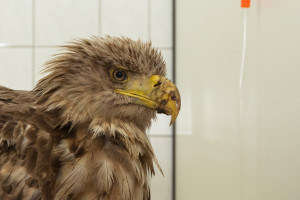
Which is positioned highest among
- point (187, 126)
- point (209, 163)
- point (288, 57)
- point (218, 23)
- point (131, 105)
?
point (218, 23)

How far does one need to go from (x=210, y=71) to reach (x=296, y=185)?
58cm

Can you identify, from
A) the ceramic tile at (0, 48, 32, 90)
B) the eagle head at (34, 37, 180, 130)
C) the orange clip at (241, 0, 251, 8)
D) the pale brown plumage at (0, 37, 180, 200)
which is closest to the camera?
the pale brown plumage at (0, 37, 180, 200)

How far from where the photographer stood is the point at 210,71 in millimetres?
1149

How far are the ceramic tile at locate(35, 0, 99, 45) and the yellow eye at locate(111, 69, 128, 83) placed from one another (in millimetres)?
1028

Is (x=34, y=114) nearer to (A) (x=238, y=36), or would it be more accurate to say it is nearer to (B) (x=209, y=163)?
(A) (x=238, y=36)

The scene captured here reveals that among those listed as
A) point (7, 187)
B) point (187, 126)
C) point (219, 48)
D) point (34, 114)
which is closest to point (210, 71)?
point (219, 48)

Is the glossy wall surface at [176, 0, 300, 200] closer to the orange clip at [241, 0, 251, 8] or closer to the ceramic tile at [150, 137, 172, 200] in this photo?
the orange clip at [241, 0, 251, 8]

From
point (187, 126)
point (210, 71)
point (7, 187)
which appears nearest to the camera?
point (7, 187)

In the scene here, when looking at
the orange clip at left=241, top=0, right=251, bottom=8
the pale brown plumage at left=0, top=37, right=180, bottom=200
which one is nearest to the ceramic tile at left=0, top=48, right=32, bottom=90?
the pale brown plumage at left=0, top=37, right=180, bottom=200

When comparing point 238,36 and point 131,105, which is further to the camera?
point 238,36

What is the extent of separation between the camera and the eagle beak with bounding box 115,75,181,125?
Answer: 75 centimetres

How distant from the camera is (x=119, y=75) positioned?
2.48ft

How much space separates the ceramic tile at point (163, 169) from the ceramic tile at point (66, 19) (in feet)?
2.24

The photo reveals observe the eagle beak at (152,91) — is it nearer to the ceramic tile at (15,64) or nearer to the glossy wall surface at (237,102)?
the glossy wall surface at (237,102)
